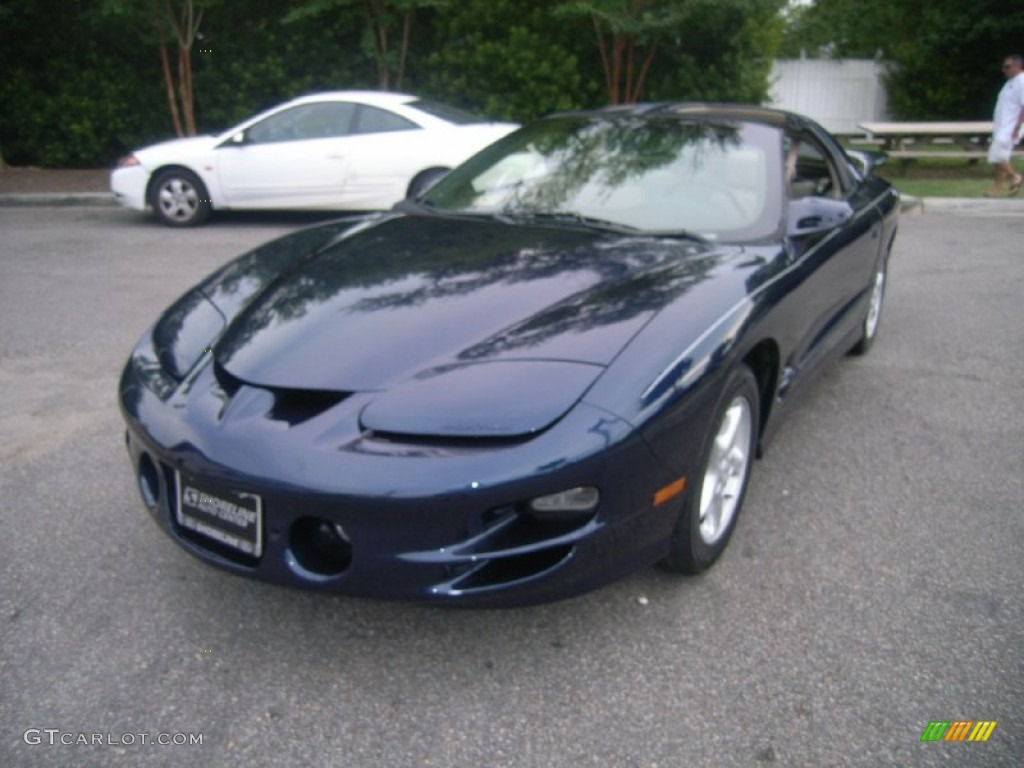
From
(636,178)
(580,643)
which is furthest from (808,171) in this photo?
(580,643)

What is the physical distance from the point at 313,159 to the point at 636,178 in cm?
622

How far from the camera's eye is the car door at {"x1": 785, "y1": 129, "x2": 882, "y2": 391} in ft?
11.3

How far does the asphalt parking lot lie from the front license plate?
365 millimetres

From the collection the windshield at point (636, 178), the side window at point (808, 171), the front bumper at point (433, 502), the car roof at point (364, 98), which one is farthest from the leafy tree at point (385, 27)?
the front bumper at point (433, 502)

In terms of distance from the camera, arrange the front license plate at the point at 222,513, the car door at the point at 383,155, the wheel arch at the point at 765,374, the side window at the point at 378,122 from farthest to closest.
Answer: the side window at the point at 378,122, the car door at the point at 383,155, the wheel arch at the point at 765,374, the front license plate at the point at 222,513

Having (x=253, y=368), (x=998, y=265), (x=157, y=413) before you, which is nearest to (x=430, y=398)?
(x=253, y=368)

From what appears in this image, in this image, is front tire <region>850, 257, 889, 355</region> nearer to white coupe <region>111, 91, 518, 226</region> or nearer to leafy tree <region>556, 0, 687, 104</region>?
white coupe <region>111, 91, 518, 226</region>

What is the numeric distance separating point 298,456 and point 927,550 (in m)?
2.09

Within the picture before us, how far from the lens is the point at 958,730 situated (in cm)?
229

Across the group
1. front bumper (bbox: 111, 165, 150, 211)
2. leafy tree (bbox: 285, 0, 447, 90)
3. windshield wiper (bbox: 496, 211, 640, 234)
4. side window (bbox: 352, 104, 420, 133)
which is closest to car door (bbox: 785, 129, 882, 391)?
windshield wiper (bbox: 496, 211, 640, 234)

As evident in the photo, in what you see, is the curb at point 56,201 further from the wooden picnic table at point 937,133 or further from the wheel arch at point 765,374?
the wooden picnic table at point 937,133

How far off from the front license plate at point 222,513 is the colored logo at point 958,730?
1.68 m

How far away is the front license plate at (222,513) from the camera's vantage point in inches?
92.3

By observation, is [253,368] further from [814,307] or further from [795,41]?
[795,41]
